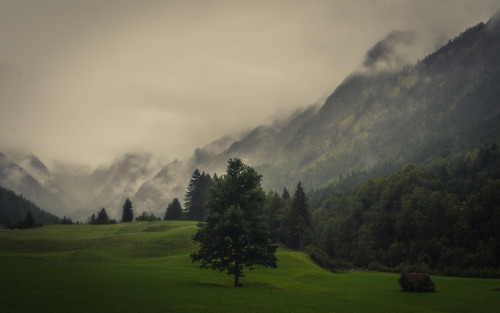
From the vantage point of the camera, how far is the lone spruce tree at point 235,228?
42312mm

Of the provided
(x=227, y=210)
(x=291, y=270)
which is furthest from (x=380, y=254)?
(x=227, y=210)

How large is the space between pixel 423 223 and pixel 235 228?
9260 centimetres

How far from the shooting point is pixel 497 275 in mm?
70312

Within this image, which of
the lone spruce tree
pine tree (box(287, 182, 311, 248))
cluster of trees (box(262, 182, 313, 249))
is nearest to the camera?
the lone spruce tree

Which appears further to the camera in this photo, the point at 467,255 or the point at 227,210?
the point at 467,255

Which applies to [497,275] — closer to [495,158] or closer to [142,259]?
[142,259]

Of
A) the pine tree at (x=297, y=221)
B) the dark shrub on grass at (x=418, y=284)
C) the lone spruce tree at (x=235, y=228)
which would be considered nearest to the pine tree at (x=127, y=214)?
the pine tree at (x=297, y=221)

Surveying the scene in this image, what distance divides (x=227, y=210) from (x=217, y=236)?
11.4ft

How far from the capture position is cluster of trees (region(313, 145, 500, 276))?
311 feet

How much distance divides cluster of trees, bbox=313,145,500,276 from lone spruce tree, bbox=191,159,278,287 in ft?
194

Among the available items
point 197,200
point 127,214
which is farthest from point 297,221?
point 127,214

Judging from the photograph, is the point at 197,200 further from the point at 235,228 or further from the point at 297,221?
the point at 235,228


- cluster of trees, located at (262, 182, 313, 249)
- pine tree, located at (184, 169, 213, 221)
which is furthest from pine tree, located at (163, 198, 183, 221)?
cluster of trees, located at (262, 182, 313, 249)

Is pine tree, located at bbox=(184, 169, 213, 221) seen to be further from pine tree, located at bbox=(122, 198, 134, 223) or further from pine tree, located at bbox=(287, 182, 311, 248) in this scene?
pine tree, located at bbox=(287, 182, 311, 248)
